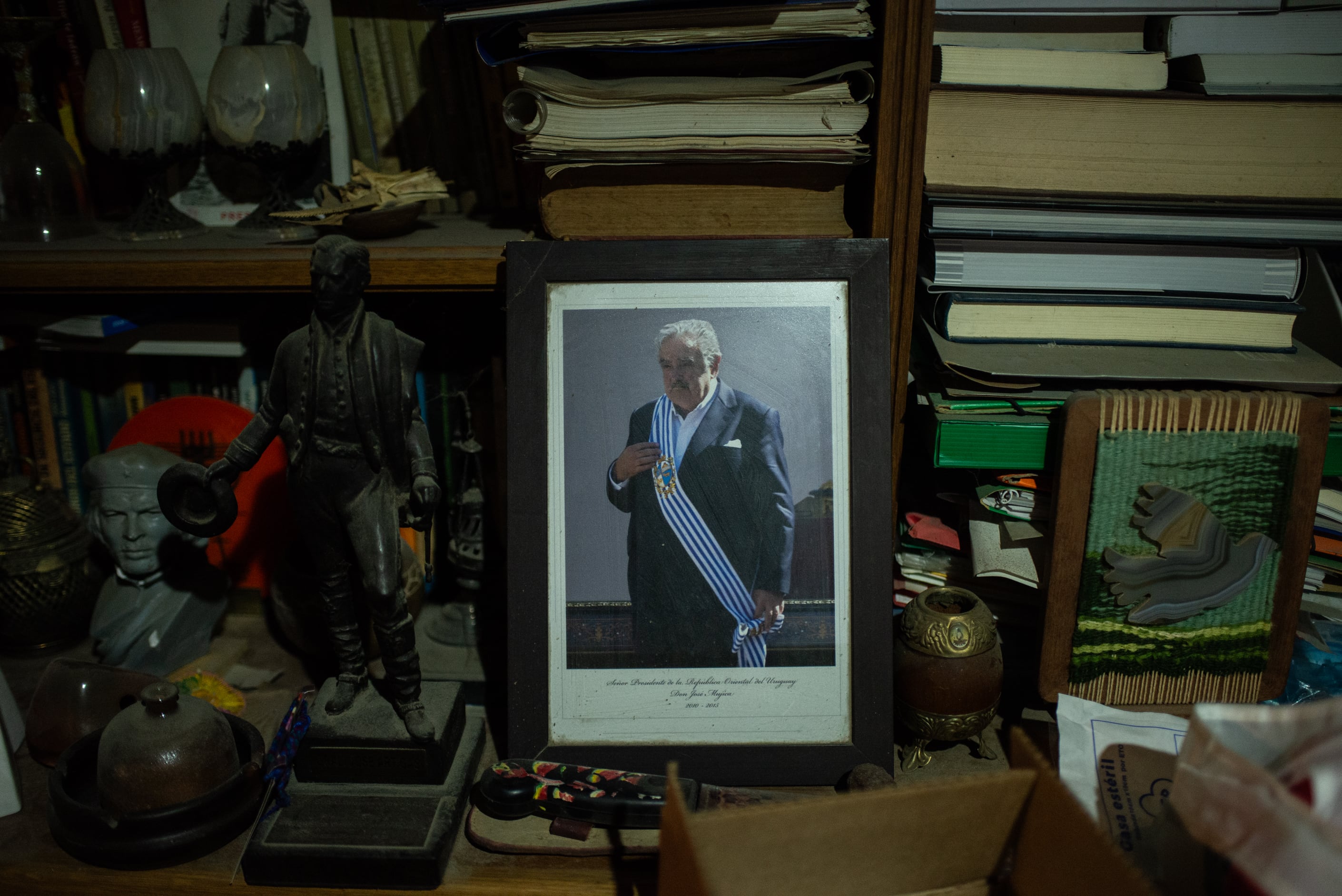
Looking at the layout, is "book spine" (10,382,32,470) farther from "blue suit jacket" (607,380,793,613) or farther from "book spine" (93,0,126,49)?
"blue suit jacket" (607,380,793,613)

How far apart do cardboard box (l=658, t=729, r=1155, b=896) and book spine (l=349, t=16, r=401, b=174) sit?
87cm

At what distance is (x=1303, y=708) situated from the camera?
591 mm

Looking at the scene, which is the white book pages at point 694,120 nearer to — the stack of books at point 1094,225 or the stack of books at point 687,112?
the stack of books at point 687,112

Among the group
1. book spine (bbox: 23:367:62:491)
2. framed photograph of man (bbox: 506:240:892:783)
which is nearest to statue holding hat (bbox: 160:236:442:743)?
framed photograph of man (bbox: 506:240:892:783)

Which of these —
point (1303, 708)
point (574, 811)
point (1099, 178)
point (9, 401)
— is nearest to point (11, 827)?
point (574, 811)

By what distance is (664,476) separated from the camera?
35.6 inches

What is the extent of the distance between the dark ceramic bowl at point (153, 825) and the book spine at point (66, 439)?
19.7 inches

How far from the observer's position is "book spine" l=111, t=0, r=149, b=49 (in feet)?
3.74

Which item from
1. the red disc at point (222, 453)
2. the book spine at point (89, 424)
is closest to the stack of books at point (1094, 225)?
the red disc at point (222, 453)

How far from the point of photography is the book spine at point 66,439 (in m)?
1.25

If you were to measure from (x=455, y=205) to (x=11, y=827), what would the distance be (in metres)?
0.82

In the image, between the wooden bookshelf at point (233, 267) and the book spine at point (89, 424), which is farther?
the book spine at point (89, 424)

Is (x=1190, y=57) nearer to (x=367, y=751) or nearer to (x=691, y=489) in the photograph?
(x=691, y=489)

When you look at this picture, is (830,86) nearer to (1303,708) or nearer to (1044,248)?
(1044,248)
